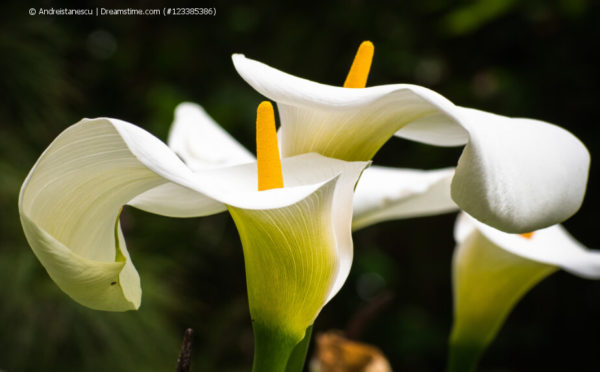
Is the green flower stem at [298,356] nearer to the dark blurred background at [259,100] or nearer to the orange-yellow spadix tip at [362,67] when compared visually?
the orange-yellow spadix tip at [362,67]

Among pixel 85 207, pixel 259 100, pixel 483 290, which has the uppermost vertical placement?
pixel 85 207

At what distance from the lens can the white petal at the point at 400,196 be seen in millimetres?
289

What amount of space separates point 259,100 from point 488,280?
890 mm

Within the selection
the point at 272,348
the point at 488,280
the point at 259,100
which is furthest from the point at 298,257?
the point at 259,100

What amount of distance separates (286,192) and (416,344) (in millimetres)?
1075

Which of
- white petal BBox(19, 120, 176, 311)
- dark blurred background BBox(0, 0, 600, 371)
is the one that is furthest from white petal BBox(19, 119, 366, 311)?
dark blurred background BBox(0, 0, 600, 371)

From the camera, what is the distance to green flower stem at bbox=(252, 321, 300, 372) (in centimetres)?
20

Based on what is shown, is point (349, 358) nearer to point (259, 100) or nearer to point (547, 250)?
point (547, 250)

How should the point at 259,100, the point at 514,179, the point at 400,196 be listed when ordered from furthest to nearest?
1. the point at 259,100
2. the point at 400,196
3. the point at 514,179

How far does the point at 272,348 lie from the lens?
198mm

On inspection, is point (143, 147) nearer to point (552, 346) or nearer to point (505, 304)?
point (505, 304)

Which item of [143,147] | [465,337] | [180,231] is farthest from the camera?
[180,231]

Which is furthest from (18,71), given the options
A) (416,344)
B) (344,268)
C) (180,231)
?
(344,268)

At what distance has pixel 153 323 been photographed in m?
0.93
